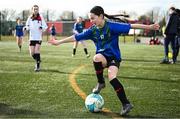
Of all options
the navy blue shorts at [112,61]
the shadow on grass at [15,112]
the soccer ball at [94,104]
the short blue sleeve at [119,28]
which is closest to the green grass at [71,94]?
the shadow on grass at [15,112]

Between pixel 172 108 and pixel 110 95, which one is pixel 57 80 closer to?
pixel 110 95

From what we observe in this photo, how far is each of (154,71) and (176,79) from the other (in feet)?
6.90

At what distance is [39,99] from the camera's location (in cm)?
798

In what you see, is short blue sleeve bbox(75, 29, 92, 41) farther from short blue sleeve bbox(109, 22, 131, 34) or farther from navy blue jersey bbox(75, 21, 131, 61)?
short blue sleeve bbox(109, 22, 131, 34)

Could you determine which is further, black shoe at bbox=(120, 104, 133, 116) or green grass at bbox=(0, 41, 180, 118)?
green grass at bbox=(0, 41, 180, 118)

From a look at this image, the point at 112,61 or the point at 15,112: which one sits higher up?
the point at 112,61

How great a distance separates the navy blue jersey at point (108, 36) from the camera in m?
7.13

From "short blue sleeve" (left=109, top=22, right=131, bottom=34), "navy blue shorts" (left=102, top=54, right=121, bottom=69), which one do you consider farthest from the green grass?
"short blue sleeve" (left=109, top=22, right=131, bottom=34)

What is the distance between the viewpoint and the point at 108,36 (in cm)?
715

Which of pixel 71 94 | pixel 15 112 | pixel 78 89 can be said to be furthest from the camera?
pixel 78 89

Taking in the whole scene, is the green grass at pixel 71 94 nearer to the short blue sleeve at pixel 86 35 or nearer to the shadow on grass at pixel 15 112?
the shadow on grass at pixel 15 112

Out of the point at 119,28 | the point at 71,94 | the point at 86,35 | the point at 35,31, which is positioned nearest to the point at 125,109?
the point at 119,28

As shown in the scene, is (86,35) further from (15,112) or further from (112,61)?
(15,112)

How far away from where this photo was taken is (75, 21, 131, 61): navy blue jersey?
7.13 metres
